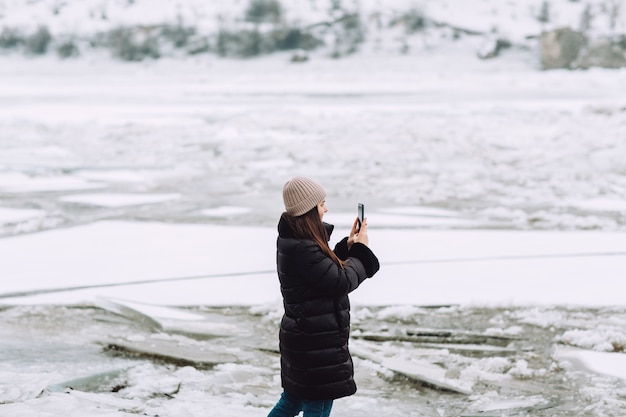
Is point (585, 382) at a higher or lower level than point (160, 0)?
lower

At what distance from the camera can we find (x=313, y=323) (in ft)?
9.21

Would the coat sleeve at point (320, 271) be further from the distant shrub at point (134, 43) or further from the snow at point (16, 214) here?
the distant shrub at point (134, 43)

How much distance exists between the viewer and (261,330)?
4742 mm

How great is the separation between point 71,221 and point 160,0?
34.7 m

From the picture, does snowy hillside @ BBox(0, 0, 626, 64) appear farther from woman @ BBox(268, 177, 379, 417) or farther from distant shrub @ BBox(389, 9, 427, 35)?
woman @ BBox(268, 177, 379, 417)

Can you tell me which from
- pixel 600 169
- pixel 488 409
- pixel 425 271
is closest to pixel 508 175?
pixel 600 169

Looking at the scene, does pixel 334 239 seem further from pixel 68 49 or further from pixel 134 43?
pixel 68 49

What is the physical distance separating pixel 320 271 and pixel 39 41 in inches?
1323

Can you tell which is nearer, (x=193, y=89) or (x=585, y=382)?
(x=585, y=382)

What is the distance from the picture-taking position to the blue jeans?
2902 millimetres

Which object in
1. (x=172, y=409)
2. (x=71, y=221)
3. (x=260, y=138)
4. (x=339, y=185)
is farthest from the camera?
(x=260, y=138)

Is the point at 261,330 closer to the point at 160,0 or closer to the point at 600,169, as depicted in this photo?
the point at 600,169

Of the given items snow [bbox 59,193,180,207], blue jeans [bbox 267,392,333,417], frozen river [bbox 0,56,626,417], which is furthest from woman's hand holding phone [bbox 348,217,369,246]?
snow [bbox 59,193,180,207]

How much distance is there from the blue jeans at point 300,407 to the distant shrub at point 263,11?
34877 millimetres
